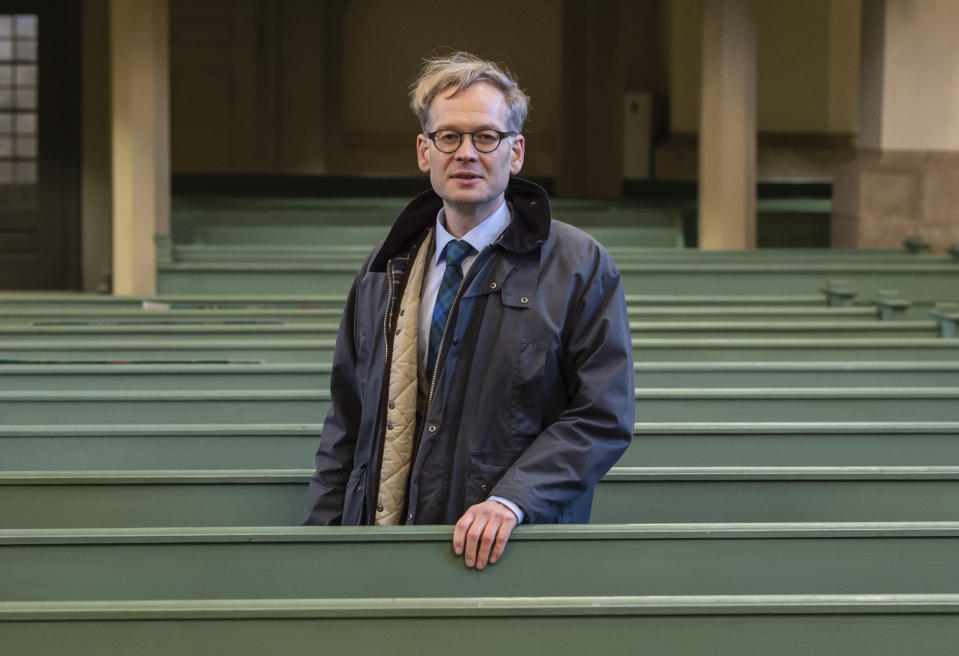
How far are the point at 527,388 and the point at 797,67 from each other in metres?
12.7

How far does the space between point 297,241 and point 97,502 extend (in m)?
6.01

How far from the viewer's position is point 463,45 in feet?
54.9

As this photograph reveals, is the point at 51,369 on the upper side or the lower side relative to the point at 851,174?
lower

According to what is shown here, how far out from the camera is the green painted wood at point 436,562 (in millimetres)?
2092

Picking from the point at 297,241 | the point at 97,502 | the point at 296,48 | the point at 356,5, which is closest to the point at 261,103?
the point at 296,48

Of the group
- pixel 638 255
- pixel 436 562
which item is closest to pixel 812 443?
pixel 436 562

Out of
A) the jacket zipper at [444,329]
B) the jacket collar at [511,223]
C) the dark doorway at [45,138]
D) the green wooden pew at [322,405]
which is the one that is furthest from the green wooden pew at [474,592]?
the dark doorway at [45,138]

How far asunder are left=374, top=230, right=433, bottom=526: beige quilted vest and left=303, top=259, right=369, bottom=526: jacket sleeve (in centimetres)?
14

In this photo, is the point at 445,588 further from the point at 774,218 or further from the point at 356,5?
the point at 356,5

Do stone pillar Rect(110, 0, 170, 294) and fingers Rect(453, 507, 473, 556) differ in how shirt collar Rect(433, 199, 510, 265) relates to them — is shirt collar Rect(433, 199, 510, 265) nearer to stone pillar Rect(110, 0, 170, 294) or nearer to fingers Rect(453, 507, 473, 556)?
fingers Rect(453, 507, 473, 556)

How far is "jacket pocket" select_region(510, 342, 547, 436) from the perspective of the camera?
2104 mm

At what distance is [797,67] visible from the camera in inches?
551

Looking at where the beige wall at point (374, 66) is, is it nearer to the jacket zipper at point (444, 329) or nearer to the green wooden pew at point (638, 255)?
the green wooden pew at point (638, 255)

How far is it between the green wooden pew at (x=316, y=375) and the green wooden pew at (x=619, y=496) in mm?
1036
